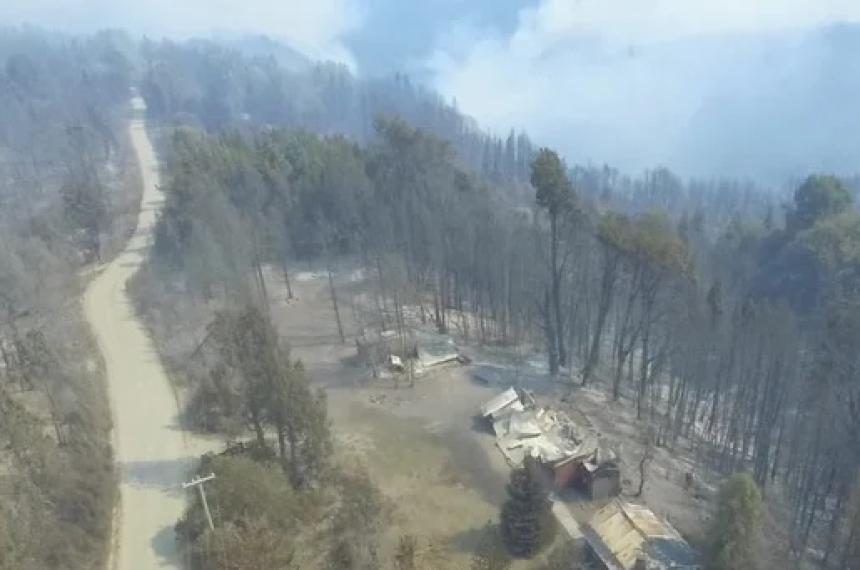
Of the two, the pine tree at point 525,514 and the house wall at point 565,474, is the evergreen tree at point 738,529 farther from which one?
the house wall at point 565,474

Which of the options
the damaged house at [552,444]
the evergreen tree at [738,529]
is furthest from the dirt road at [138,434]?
the evergreen tree at [738,529]

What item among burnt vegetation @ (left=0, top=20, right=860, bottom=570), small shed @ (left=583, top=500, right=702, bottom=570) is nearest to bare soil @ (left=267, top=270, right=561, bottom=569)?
burnt vegetation @ (left=0, top=20, right=860, bottom=570)

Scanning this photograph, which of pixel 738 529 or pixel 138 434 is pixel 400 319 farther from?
pixel 738 529

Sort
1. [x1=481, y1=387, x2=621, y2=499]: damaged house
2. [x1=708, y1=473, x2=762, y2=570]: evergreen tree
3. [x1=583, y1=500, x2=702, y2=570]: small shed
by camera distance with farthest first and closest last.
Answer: [x1=481, y1=387, x2=621, y2=499]: damaged house
[x1=583, y1=500, x2=702, y2=570]: small shed
[x1=708, y1=473, x2=762, y2=570]: evergreen tree

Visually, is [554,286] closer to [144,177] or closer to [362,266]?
[362,266]

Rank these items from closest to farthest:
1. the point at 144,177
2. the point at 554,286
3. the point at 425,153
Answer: the point at 554,286 → the point at 425,153 → the point at 144,177

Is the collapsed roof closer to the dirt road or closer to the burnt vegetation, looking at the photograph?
the burnt vegetation

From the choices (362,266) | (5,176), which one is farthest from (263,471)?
(5,176)

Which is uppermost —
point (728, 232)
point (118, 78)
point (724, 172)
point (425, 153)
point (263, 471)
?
point (118, 78)
